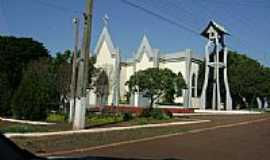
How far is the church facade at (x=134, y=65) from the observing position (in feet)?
196

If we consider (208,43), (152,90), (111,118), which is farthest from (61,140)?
(208,43)

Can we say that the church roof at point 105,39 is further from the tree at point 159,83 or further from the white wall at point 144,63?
the tree at point 159,83

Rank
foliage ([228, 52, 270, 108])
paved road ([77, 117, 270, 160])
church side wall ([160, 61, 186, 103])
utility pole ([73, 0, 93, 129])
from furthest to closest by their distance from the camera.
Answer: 1. foliage ([228, 52, 270, 108])
2. church side wall ([160, 61, 186, 103])
3. utility pole ([73, 0, 93, 129])
4. paved road ([77, 117, 270, 160])

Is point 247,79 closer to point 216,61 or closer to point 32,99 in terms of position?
point 216,61

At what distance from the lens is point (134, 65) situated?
211 feet

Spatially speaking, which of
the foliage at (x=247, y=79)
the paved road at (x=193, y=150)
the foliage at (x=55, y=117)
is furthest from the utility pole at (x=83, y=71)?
the foliage at (x=247, y=79)

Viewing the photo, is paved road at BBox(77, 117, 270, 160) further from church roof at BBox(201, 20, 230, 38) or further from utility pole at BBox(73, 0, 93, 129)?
church roof at BBox(201, 20, 230, 38)

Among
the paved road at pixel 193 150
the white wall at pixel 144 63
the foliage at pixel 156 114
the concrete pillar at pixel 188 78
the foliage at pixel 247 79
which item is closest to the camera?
the paved road at pixel 193 150

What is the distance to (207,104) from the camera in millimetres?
65250

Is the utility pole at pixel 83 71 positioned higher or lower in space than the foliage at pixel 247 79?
lower

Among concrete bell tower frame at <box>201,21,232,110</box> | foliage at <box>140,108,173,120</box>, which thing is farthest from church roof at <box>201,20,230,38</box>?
foliage at <box>140,108,173,120</box>

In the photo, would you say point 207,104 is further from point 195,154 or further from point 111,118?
point 195,154

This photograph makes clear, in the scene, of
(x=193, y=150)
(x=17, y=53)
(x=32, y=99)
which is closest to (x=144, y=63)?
(x=17, y=53)

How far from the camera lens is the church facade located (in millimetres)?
59719
